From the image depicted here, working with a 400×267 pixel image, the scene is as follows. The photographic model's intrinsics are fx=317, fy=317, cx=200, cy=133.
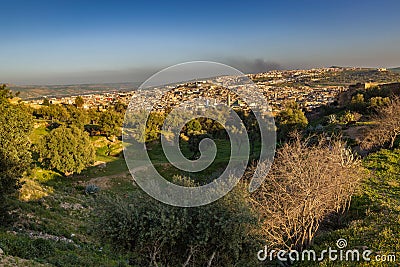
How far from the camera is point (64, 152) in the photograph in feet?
98.5

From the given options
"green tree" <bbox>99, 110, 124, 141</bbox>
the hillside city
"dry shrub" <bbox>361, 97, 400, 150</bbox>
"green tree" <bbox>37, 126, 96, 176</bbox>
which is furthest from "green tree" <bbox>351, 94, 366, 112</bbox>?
"green tree" <bbox>37, 126, 96, 176</bbox>

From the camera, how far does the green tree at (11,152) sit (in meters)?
14.9

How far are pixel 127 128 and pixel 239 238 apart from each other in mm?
40833

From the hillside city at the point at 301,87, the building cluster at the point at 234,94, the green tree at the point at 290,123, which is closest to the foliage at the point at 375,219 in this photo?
the building cluster at the point at 234,94

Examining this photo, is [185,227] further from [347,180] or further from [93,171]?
[93,171]

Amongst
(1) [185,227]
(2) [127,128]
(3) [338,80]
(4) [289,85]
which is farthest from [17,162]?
(3) [338,80]

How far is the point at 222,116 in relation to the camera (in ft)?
110

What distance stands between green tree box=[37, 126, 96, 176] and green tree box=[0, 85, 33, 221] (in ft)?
35.4

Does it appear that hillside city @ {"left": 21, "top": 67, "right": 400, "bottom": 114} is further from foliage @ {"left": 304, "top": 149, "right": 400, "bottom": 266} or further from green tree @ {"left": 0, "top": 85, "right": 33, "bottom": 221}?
green tree @ {"left": 0, "top": 85, "right": 33, "bottom": 221}

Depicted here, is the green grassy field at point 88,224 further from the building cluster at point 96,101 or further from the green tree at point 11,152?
the building cluster at point 96,101

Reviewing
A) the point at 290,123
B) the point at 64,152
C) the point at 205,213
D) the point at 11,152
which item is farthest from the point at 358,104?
the point at 11,152

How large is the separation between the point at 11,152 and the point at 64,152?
1467cm

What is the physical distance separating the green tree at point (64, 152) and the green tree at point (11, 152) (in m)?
10.8

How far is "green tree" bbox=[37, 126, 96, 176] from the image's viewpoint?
97.5 ft
